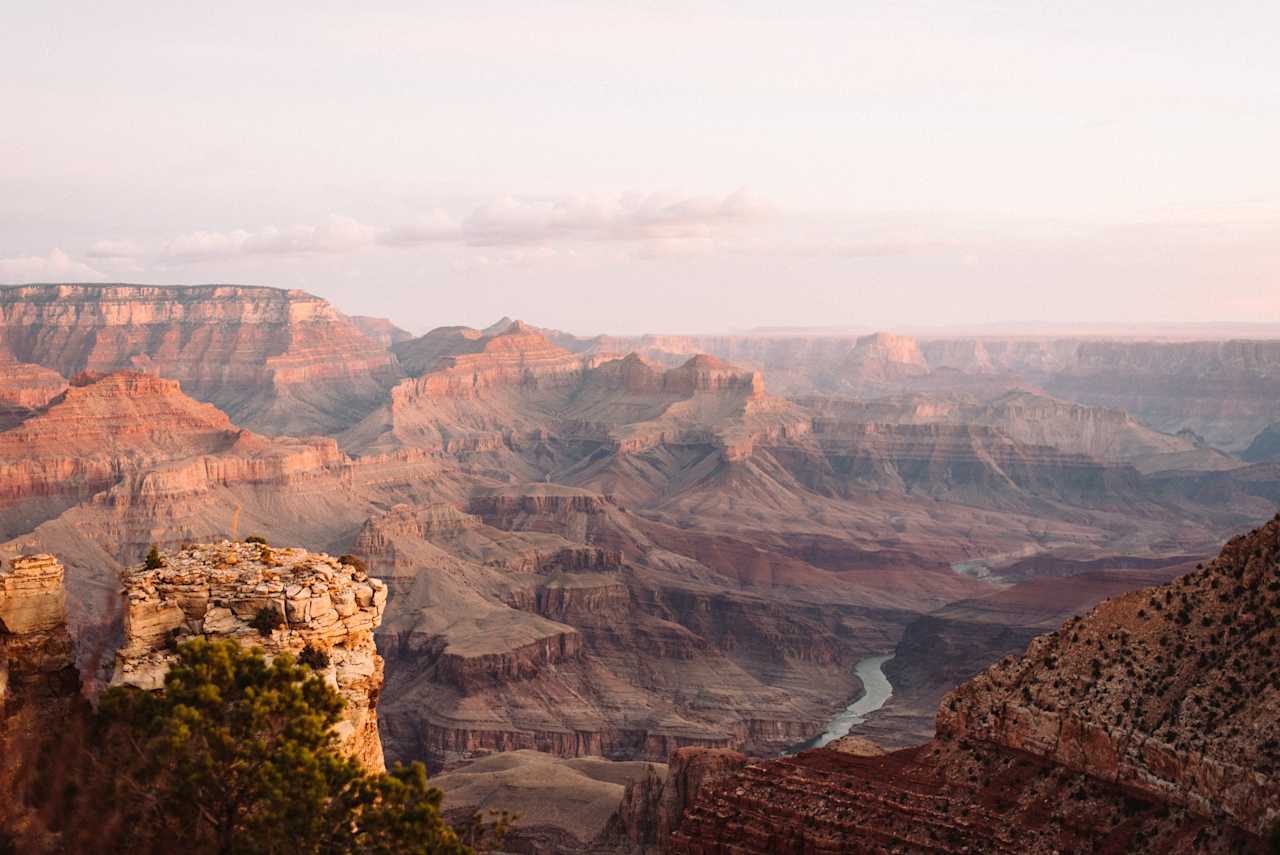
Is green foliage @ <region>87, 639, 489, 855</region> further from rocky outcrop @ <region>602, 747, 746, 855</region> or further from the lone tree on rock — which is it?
rocky outcrop @ <region>602, 747, 746, 855</region>

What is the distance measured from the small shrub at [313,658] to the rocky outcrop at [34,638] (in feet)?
30.2

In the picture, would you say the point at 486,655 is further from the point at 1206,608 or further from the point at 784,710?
the point at 1206,608

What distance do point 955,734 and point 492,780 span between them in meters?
51.2

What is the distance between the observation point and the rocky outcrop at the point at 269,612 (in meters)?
35.4

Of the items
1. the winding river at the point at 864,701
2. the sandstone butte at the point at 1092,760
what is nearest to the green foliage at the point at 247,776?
the sandstone butte at the point at 1092,760

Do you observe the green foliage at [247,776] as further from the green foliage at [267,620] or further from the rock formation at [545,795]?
the rock formation at [545,795]

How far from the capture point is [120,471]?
192 metres

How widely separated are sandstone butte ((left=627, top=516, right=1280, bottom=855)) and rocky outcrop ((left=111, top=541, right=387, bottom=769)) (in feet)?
66.6

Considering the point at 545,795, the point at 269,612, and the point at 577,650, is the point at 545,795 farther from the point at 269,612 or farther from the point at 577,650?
the point at 577,650

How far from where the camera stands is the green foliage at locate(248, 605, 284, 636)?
3531 cm

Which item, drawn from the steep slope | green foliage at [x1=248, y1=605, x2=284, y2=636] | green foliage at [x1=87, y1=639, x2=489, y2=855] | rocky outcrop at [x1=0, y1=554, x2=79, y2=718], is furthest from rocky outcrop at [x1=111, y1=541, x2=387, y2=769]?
the steep slope

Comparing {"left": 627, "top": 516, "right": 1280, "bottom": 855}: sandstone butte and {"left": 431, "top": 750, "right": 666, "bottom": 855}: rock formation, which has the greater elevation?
{"left": 627, "top": 516, "right": 1280, "bottom": 855}: sandstone butte

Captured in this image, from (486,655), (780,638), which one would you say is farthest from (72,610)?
(780,638)

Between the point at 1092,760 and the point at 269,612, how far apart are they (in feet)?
102
